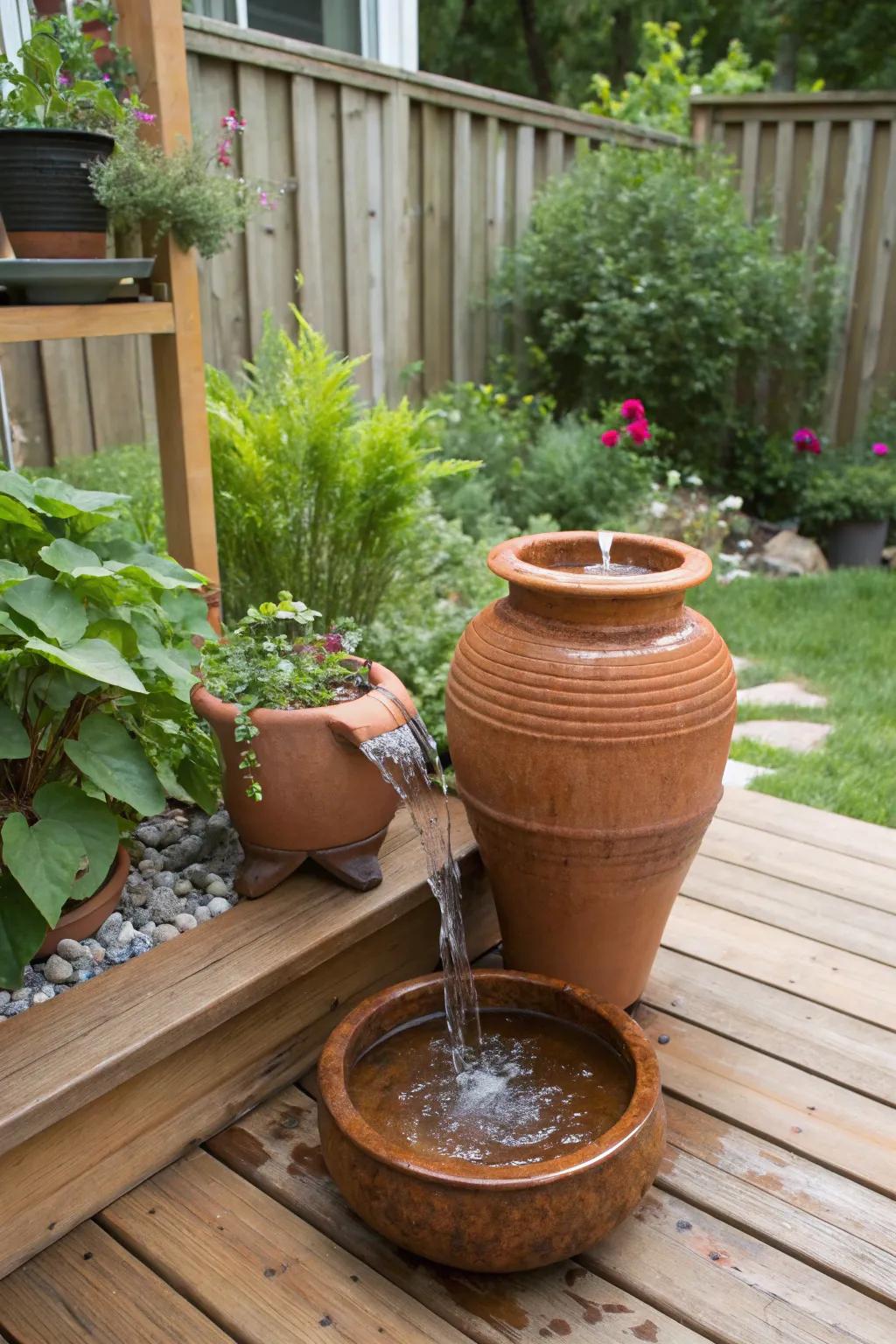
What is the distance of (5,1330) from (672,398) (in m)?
4.48

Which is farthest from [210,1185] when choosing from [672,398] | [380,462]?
[672,398]

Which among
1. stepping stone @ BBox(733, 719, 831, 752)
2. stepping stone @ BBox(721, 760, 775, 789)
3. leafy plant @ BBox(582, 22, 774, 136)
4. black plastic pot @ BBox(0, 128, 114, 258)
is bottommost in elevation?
stepping stone @ BBox(733, 719, 831, 752)

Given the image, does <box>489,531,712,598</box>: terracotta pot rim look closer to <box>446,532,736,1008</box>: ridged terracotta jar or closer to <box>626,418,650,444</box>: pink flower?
<box>446,532,736,1008</box>: ridged terracotta jar

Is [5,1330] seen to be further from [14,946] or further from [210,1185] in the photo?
[14,946]

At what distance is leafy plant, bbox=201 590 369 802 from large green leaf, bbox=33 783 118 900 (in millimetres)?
242

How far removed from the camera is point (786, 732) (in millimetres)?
3225

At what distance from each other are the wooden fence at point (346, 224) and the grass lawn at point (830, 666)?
1624mm

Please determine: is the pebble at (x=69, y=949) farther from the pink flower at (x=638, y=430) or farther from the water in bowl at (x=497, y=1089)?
the pink flower at (x=638, y=430)

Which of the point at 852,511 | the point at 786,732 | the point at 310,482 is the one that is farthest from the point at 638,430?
the point at 310,482

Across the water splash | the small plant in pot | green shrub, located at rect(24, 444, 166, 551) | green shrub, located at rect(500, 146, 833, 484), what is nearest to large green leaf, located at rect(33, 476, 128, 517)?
the water splash

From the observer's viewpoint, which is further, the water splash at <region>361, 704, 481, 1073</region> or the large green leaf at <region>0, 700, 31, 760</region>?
the water splash at <region>361, 704, 481, 1073</region>

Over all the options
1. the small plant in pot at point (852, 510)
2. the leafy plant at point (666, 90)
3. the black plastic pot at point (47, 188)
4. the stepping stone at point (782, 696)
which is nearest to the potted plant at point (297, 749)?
the black plastic pot at point (47, 188)

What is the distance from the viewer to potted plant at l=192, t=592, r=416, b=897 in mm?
1766

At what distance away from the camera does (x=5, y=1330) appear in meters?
1.38
